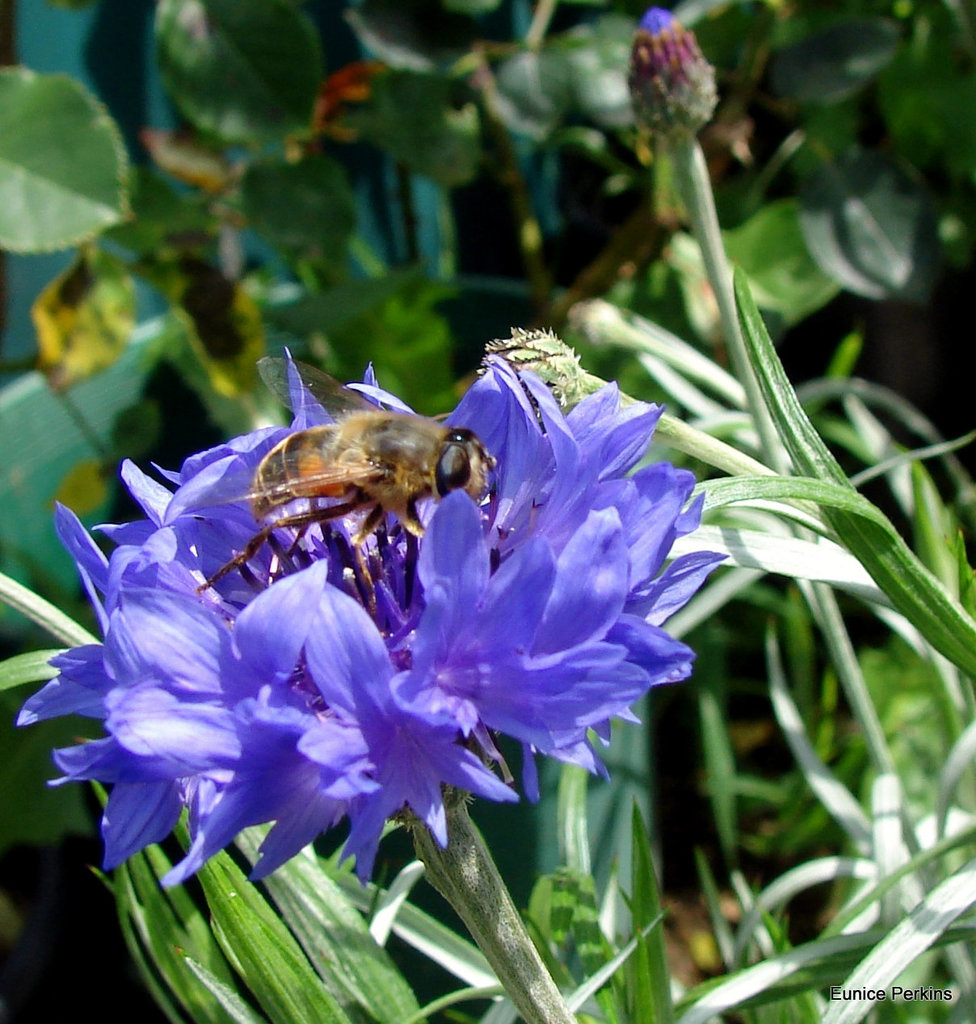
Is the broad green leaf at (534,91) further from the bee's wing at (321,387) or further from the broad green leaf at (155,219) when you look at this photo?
the bee's wing at (321,387)

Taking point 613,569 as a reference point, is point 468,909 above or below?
below

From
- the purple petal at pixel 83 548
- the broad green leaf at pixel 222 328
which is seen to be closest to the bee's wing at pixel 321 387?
the purple petal at pixel 83 548

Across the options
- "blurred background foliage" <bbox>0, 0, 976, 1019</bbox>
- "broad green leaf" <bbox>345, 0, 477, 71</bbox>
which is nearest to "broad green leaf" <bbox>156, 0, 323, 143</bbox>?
"blurred background foliage" <bbox>0, 0, 976, 1019</bbox>

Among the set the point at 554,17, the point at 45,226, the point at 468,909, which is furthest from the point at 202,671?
the point at 554,17

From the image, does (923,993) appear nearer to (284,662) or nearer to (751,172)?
(284,662)

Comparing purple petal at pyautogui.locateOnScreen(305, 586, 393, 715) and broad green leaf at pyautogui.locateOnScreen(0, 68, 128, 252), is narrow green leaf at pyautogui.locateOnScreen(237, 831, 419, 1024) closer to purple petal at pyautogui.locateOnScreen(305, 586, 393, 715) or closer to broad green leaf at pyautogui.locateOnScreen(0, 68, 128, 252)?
purple petal at pyautogui.locateOnScreen(305, 586, 393, 715)

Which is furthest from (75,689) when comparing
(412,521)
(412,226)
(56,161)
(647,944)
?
(412,226)
